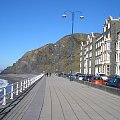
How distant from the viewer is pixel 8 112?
42.2 ft

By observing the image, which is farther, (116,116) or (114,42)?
(114,42)

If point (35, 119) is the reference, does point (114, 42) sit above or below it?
above

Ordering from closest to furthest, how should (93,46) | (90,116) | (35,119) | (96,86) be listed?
(35,119) < (90,116) < (96,86) < (93,46)

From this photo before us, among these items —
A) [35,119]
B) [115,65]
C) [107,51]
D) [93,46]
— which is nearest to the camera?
[35,119]

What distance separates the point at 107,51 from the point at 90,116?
69.8 m

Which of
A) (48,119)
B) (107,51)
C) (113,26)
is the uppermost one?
(113,26)

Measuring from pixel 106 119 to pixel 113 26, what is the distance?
2729 inches

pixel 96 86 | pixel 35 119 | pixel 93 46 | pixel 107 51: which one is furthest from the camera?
pixel 93 46

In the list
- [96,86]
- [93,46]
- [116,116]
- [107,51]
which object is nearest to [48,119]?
[116,116]

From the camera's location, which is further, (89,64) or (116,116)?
(89,64)

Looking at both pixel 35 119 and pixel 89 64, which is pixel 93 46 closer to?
pixel 89 64

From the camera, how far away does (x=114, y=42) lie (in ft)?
254

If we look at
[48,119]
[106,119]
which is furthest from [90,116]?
[48,119]

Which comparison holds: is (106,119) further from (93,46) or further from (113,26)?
(93,46)
